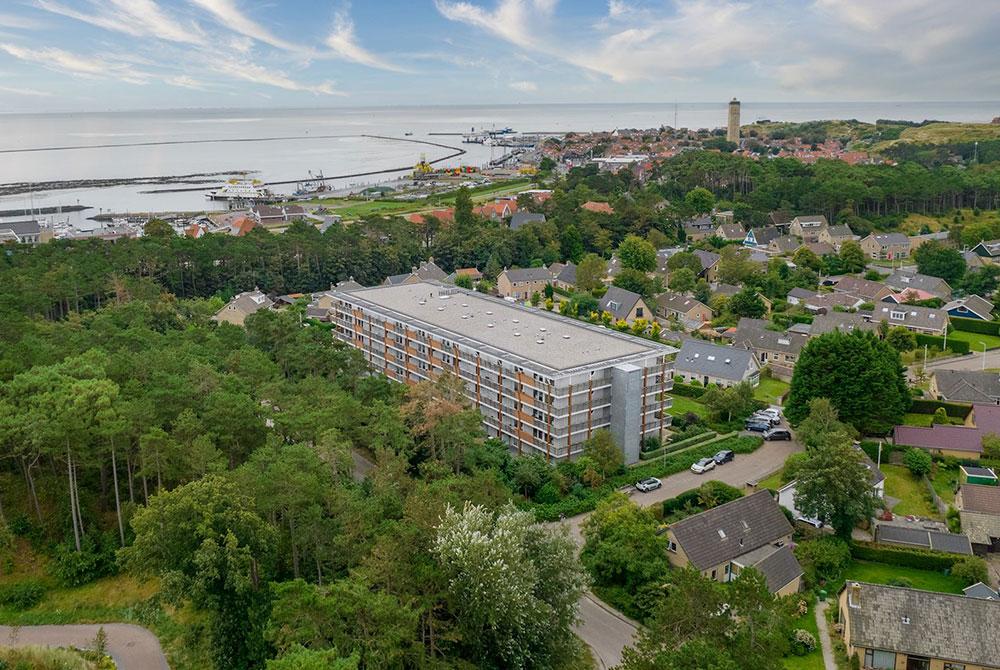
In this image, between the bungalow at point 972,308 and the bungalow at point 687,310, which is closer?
the bungalow at point 972,308

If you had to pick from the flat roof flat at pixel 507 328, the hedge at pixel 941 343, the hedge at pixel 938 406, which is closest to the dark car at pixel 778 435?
the flat roof flat at pixel 507 328

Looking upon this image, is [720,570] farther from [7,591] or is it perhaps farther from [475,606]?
[7,591]

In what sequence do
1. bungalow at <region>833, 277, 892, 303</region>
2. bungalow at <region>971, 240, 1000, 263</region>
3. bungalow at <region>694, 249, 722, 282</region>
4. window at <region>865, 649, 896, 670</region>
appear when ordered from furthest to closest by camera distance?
bungalow at <region>971, 240, 1000, 263</region> < bungalow at <region>694, 249, 722, 282</region> < bungalow at <region>833, 277, 892, 303</region> < window at <region>865, 649, 896, 670</region>

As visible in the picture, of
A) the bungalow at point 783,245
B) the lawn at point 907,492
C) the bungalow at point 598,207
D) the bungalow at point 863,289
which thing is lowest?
the lawn at point 907,492

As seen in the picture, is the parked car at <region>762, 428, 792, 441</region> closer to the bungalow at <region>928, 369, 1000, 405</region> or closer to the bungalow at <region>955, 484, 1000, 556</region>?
the bungalow at <region>955, 484, 1000, 556</region>

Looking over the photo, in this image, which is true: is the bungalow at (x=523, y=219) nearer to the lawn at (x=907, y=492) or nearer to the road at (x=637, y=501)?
the road at (x=637, y=501)

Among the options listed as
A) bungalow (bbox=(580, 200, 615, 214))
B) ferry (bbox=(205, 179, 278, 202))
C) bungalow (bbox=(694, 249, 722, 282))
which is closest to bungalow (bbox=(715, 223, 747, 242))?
bungalow (bbox=(580, 200, 615, 214))
